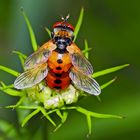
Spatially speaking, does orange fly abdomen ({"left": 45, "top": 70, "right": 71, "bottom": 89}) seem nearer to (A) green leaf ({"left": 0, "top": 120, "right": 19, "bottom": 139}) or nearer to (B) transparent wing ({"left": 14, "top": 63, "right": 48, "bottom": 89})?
(B) transparent wing ({"left": 14, "top": 63, "right": 48, "bottom": 89})

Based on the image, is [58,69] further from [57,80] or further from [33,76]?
[33,76]

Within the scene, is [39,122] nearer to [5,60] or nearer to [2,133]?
[2,133]

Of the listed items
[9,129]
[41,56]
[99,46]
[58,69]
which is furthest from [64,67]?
[99,46]

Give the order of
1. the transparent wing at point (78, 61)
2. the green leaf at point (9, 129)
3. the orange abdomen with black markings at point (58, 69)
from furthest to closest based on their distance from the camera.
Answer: the green leaf at point (9, 129) → the transparent wing at point (78, 61) → the orange abdomen with black markings at point (58, 69)

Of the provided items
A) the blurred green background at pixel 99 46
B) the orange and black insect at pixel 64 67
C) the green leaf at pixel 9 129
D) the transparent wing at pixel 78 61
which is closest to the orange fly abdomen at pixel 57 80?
the orange and black insect at pixel 64 67

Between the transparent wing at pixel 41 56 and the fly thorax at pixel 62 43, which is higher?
the fly thorax at pixel 62 43

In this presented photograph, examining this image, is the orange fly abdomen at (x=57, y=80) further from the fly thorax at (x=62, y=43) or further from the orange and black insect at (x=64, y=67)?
the fly thorax at (x=62, y=43)
